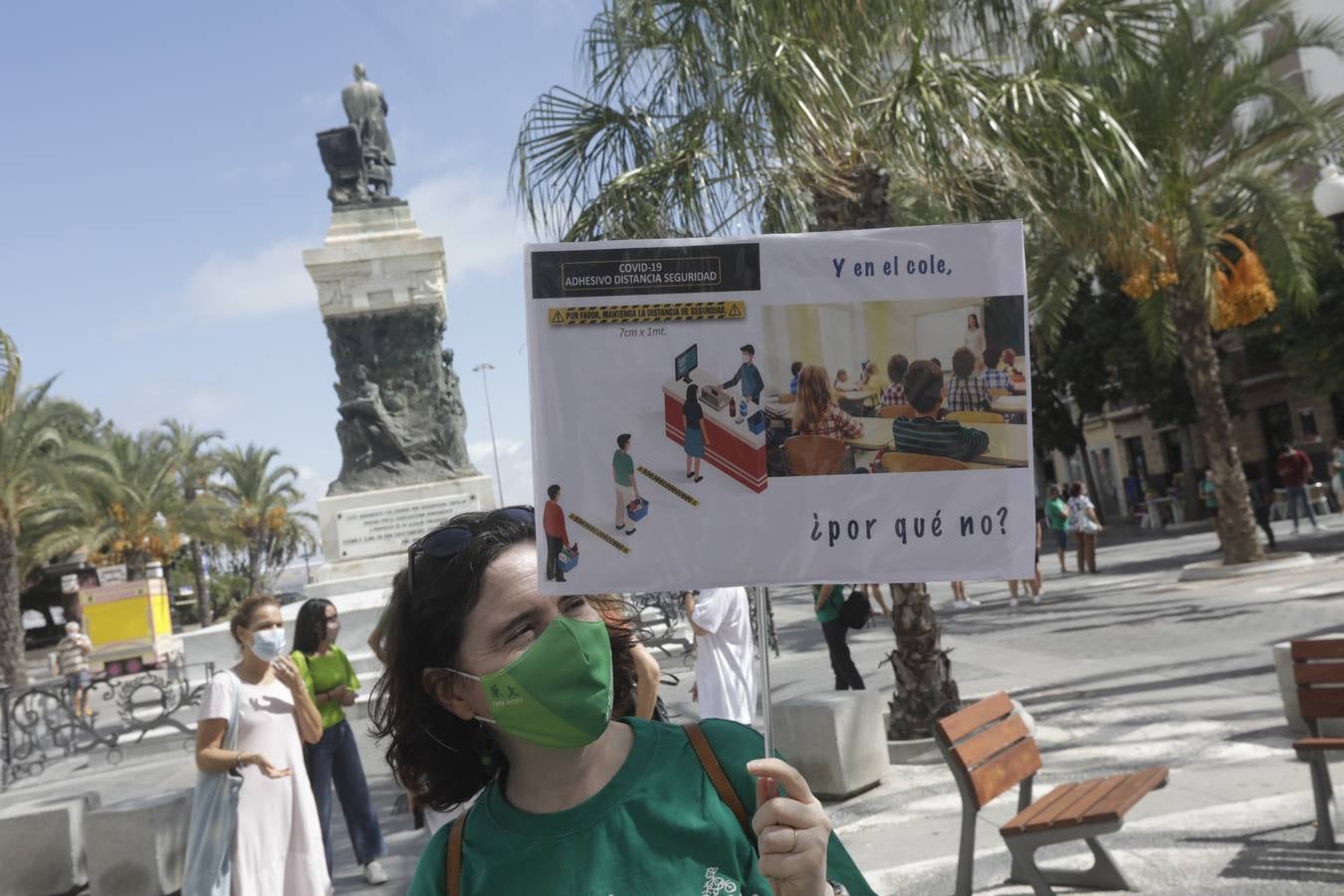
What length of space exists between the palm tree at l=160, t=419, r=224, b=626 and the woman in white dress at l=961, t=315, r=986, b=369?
163ft

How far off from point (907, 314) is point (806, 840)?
0.90 m

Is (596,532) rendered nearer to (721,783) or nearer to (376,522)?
(721,783)

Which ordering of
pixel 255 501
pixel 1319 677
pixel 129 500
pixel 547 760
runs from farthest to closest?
pixel 255 501 < pixel 129 500 < pixel 1319 677 < pixel 547 760

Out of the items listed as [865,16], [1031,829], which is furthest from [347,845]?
[865,16]

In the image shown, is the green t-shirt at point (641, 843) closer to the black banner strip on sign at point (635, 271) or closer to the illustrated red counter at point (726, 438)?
the illustrated red counter at point (726, 438)

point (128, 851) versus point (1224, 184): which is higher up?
point (1224, 184)

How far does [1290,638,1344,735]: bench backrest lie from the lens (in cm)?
569

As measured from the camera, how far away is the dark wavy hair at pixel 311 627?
23.0 ft

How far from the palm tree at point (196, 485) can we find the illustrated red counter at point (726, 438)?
163 feet

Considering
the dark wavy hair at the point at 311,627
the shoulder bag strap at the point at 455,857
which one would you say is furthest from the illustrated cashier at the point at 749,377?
the dark wavy hair at the point at 311,627

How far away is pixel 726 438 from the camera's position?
2059 millimetres

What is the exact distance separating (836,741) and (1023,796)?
218 centimetres

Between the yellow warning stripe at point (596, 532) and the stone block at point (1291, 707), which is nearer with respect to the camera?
the yellow warning stripe at point (596, 532)

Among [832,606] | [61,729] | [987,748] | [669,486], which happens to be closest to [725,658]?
[987,748]
